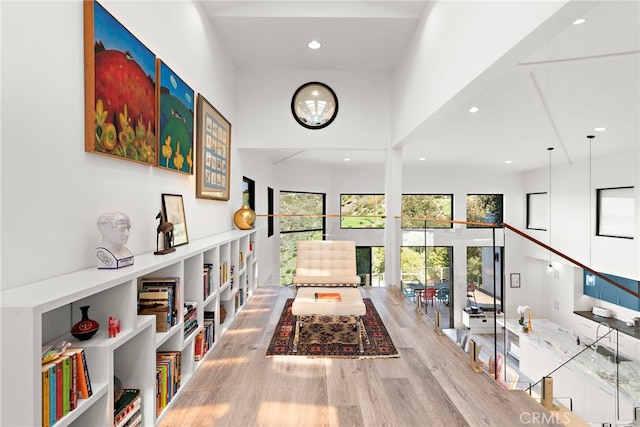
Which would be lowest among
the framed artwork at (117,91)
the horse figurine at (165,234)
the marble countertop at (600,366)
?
the marble countertop at (600,366)

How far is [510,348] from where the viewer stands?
256 cm

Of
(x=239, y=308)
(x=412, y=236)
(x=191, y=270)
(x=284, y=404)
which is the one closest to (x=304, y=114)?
(x=412, y=236)

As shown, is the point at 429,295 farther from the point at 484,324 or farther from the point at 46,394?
the point at 46,394

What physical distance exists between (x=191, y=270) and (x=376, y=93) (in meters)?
3.95

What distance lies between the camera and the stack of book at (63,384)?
1.22 metres

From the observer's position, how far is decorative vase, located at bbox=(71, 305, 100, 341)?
4.95 ft

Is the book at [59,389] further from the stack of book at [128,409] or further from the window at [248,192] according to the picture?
the window at [248,192]

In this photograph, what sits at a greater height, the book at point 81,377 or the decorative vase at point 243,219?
the decorative vase at point 243,219

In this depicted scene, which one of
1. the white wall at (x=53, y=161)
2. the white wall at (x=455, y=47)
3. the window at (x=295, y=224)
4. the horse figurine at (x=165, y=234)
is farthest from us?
the window at (x=295, y=224)

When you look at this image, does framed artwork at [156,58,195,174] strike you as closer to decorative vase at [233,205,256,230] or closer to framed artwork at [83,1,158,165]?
framed artwork at [83,1,158,165]

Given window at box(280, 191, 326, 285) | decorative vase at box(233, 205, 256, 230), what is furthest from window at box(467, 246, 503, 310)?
window at box(280, 191, 326, 285)

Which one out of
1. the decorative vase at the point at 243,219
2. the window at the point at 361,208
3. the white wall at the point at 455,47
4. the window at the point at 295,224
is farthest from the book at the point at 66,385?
the window at the point at 361,208

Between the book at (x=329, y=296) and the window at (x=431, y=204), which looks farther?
the window at (x=431, y=204)

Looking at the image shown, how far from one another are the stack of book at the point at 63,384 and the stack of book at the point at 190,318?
97 cm
